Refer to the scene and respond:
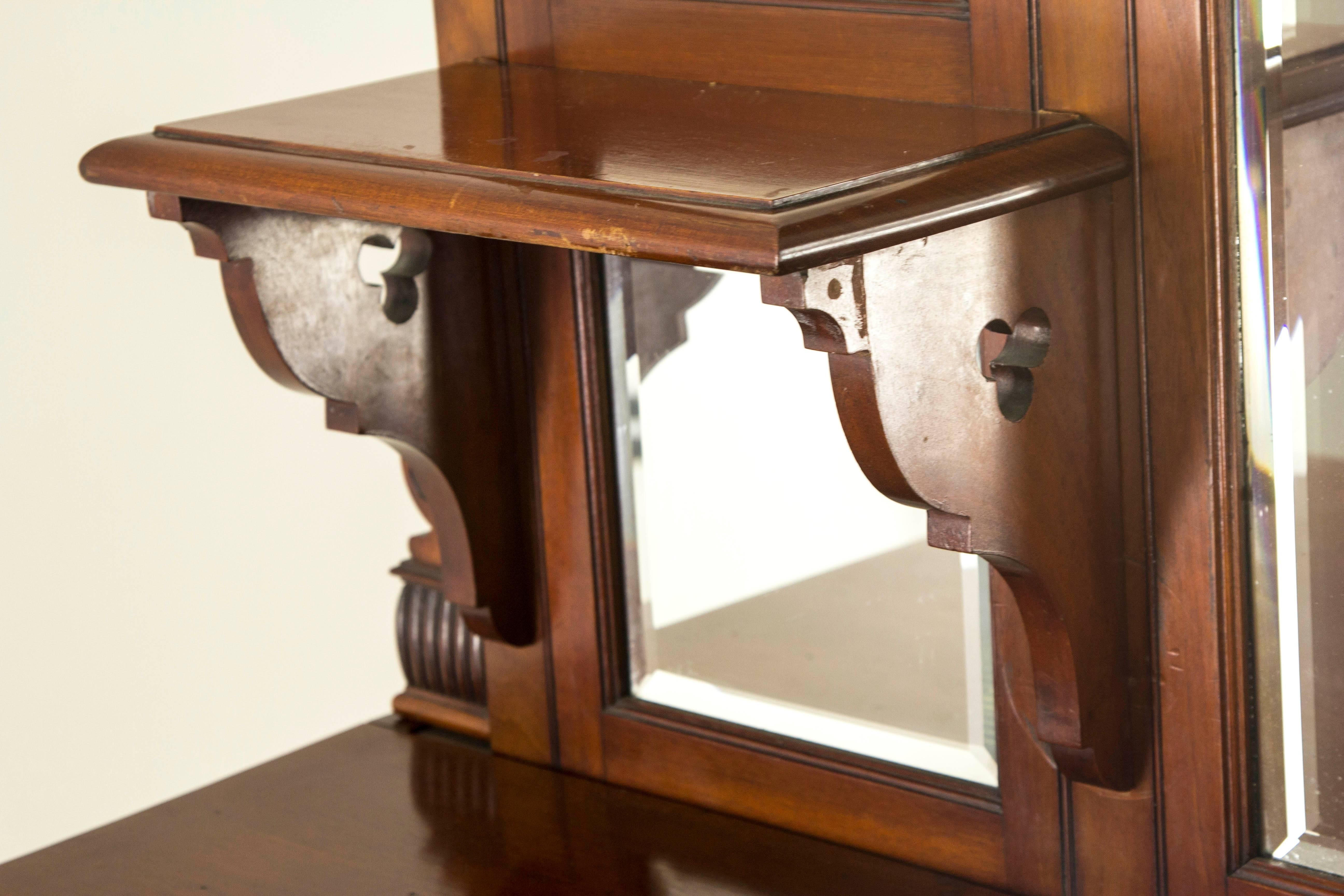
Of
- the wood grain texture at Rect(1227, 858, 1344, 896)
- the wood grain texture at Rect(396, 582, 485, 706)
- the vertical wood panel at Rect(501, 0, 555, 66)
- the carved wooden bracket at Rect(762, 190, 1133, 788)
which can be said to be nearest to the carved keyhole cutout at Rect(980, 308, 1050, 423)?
the carved wooden bracket at Rect(762, 190, 1133, 788)

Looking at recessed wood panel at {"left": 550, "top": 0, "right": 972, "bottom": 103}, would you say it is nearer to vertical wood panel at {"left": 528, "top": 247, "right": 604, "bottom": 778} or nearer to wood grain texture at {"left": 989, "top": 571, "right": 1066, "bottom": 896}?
vertical wood panel at {"left": 528, "top": 247, "right": 604, "bottom": 778}

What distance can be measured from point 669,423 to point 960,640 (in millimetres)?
259

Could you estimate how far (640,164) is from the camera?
0.91 metres

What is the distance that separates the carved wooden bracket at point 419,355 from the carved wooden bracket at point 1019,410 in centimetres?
42

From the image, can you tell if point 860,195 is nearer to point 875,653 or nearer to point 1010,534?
point 1010,534

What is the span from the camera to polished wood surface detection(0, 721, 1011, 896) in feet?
3.91

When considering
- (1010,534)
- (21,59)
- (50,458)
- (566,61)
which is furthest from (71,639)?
(1010,534)

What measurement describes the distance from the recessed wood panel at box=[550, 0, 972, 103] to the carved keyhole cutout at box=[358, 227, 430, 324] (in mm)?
156

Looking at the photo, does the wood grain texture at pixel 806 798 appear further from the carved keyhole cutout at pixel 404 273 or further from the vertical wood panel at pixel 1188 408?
the carved keyhole cutout at pixel 404 273

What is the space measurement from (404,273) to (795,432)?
30 centimetres

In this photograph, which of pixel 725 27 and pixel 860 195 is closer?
pixel 860 195

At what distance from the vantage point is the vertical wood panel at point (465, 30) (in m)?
1.28

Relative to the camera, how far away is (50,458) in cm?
216

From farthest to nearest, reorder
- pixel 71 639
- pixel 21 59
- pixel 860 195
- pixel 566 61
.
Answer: pixel 71 639
pixel 21 59
pixel 566 61
pixel 860 195
